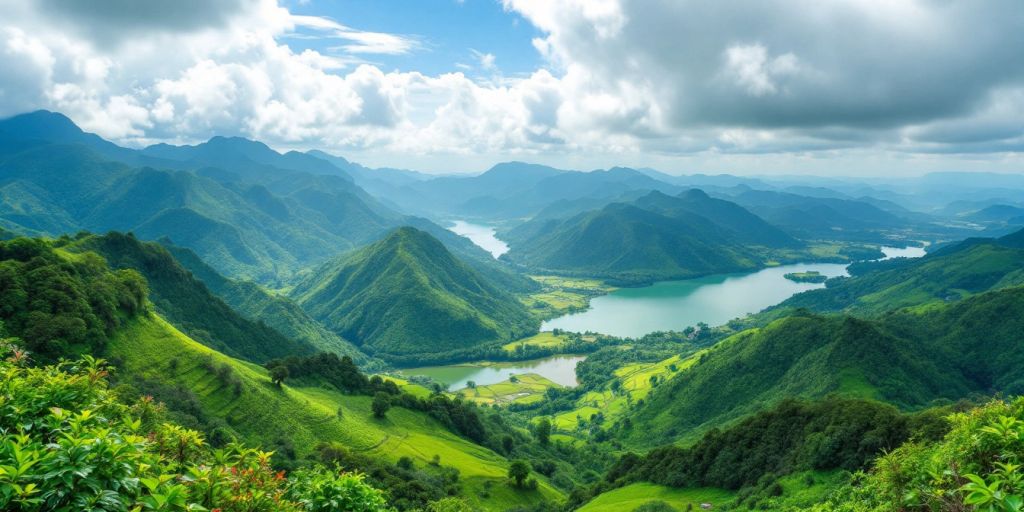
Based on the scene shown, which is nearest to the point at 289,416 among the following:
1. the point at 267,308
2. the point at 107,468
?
the point at 107,468

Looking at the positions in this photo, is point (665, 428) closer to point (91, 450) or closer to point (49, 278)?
point (49, 278)

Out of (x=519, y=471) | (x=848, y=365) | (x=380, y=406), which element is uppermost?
(x=848, y=365)

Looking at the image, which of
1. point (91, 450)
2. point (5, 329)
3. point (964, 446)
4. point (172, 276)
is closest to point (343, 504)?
point (91, 450)

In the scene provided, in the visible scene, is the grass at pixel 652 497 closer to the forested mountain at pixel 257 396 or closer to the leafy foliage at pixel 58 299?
the forested mountain at pixel 257 396

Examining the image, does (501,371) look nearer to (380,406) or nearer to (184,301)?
(184,301)

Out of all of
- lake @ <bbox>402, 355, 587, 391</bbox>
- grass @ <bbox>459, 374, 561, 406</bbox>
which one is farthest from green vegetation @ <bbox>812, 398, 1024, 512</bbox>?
lake @ <bbox>402, 355, 587, 391</bbox>

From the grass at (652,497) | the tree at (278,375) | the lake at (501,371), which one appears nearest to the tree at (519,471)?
the grass at (652,497)

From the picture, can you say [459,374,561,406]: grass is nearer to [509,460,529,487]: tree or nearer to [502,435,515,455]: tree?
[502,435,515,455]: tree
